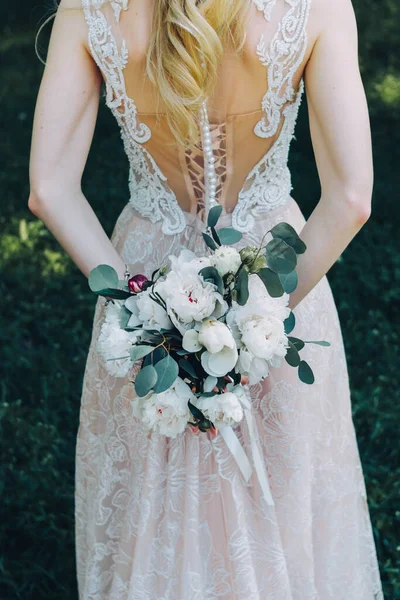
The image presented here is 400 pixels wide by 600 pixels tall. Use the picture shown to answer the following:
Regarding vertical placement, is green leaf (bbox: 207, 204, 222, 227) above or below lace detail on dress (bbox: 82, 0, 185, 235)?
below

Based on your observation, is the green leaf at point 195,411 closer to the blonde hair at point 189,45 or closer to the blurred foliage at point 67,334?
the blonde hair at point 189,45

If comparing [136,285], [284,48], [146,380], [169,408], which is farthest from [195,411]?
[284,48]

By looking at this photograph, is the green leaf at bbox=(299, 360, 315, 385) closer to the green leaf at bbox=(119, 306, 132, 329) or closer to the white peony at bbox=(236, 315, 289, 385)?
the white peony at bbox=(236, 315, 289, 385)

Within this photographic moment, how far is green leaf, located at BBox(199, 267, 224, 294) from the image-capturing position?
1.53m

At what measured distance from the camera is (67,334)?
3.87 meters

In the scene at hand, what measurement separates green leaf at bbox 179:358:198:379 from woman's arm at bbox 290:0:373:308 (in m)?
0.34

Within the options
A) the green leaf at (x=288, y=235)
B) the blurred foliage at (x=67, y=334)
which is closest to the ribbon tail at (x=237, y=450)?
the green leaf at (x=288, y=235)

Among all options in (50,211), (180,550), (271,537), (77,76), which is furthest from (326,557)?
(77,76)

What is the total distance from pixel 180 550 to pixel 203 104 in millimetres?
1085

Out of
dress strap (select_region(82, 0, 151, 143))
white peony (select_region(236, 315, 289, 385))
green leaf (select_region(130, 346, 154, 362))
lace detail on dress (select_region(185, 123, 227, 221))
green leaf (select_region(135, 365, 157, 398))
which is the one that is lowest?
white peony (select_region(236, 315, 289, 385))

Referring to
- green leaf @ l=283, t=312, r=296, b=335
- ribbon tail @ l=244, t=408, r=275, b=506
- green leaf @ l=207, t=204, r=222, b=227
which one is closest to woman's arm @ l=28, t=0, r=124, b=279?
green leaf @ l=207, t=204, r=222, b=227

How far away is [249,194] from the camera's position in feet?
6.25

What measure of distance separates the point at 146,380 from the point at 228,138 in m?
0.59

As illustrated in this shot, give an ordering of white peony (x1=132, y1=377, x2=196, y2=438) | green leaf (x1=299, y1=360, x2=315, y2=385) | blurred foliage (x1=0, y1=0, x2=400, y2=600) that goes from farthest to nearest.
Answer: blurred foliage (x1=0, y1=0, x2=400, y2=600) < green leaf (x1=299, y1=360, x2=315, y2=385) < white peony (x1=132, y1=377, x2=196, y2=438)
